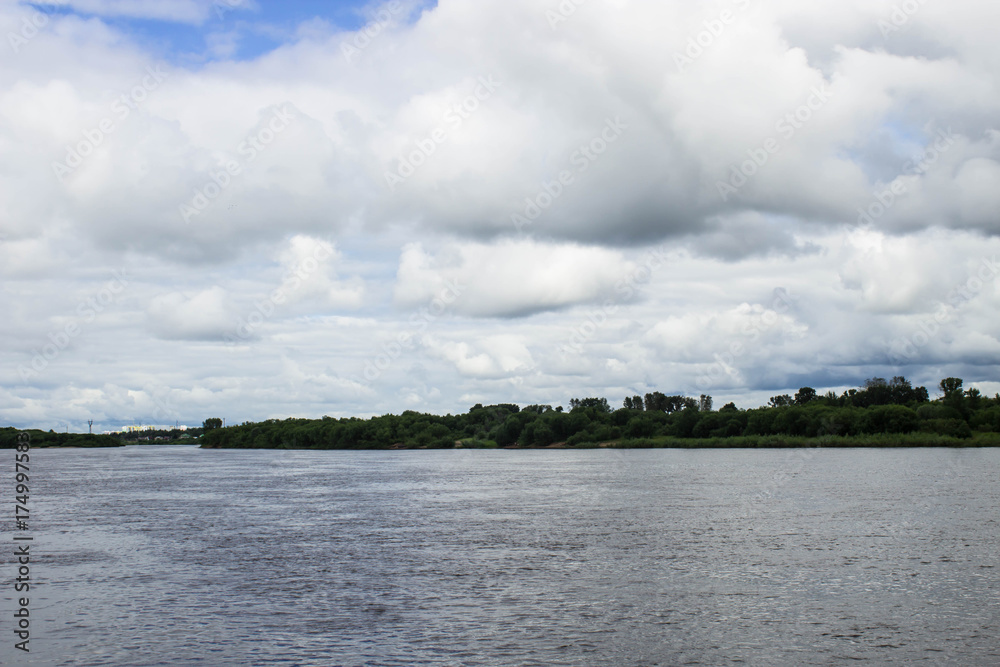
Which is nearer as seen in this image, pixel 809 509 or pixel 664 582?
pixel 664 582

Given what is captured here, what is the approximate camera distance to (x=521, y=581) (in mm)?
32438

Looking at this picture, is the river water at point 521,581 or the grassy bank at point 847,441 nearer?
the river water at point 521,581

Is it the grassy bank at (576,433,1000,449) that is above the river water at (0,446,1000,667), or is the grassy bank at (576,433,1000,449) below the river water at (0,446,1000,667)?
above

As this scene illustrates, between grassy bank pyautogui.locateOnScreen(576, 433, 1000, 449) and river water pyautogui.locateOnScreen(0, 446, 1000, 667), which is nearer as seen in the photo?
river water pyautogui.locateOnScreen(0, 446, 1000, 667)

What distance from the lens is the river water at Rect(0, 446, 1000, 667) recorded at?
76.1ft

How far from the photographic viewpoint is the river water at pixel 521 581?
2319cm

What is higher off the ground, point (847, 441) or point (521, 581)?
point (847, 441)

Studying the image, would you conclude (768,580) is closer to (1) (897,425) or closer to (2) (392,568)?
(2) (392,568)

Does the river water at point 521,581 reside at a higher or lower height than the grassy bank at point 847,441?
lower

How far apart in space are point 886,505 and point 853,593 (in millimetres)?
33129

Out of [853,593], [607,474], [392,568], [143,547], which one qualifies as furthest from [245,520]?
[607,474]

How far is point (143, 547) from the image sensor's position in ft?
139

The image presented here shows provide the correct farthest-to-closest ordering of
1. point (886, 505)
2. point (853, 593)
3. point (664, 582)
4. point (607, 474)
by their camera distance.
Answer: point (607, 474) < point (886, 505) < point (664, 582) < point (853, 593)

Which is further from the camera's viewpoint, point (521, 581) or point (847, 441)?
point (847, 441)
